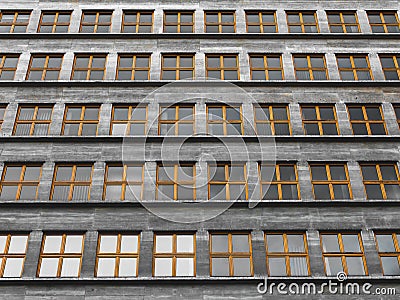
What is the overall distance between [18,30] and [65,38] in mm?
2957

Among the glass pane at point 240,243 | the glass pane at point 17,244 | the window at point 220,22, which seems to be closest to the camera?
the glass pane at point 17,244

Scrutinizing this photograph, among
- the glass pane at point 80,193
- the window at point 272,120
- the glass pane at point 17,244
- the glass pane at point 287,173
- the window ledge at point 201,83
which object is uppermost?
the window ledge at point 201,83

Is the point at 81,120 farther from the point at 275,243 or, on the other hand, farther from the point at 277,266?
the point at 277,266

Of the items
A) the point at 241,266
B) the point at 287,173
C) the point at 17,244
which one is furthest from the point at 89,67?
the point at 241,266

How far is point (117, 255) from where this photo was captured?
72.7ft

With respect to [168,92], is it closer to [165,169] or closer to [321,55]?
[165,169]

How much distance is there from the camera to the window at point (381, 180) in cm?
2398

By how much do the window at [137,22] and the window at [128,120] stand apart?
5.63 meters

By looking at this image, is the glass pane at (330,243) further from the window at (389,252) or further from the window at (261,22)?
the window at (261,22)

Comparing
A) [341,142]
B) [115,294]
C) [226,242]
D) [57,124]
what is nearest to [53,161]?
[57,124]

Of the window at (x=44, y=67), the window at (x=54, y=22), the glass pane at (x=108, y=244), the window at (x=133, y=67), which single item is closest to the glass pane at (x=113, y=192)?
the glass pane at (x=108, y=244)

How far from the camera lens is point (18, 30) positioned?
30.0m

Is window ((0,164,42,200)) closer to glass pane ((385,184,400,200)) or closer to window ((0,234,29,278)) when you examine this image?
window ((0,234,29,278))

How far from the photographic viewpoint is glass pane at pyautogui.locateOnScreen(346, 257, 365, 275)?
21859mm
